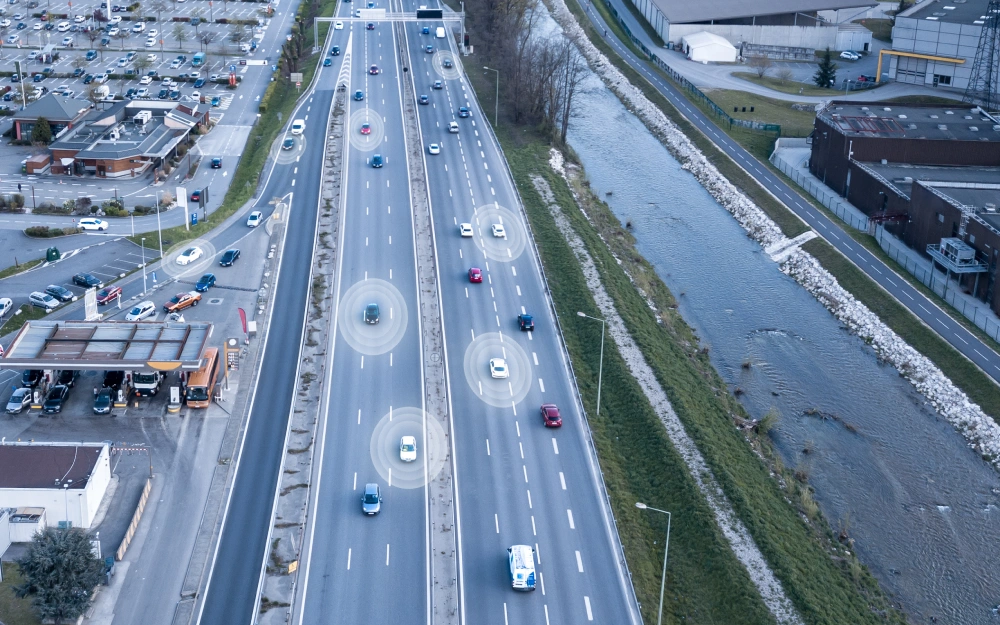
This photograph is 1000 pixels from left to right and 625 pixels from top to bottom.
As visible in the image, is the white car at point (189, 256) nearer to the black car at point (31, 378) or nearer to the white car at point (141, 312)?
the white car at point (141, 312)

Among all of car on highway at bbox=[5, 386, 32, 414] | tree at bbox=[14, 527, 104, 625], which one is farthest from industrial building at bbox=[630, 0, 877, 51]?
tree at bbox=[14, 527, 104, 625]

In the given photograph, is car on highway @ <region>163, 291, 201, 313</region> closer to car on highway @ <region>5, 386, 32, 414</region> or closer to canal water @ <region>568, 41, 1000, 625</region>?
car on highway @ <region>5, 386, 32, 414</region>

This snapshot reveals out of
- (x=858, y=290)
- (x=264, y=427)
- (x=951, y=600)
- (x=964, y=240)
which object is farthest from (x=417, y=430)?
(x=964, y=240)

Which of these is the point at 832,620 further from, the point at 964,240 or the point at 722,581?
the point at 964,240

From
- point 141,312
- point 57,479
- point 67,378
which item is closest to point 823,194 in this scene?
point 141,312

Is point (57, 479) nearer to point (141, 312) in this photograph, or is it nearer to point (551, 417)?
point (141, 312)
